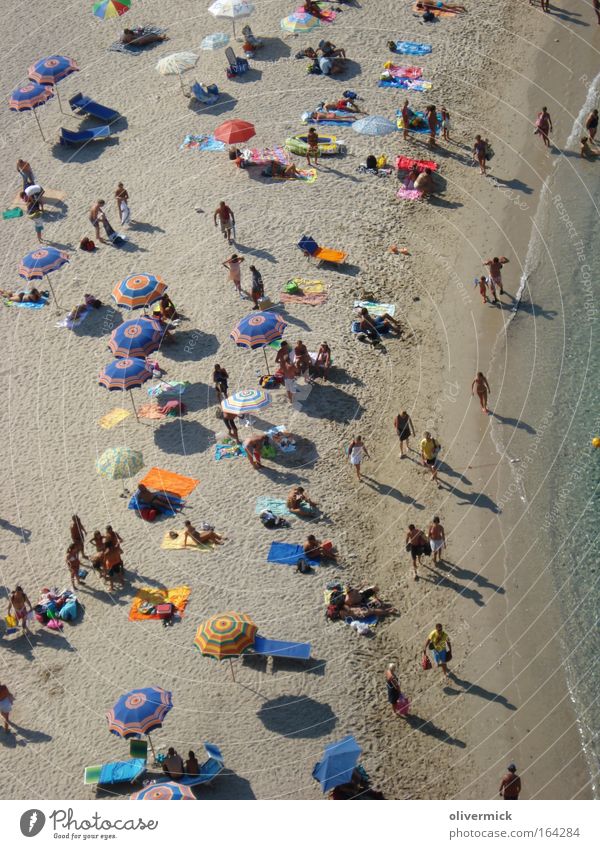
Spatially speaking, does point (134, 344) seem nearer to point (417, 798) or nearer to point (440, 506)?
point (440, 506)

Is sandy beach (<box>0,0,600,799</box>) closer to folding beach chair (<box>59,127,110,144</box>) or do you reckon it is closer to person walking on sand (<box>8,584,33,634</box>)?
folding beach chair (<box>59,127,110,144</box>)

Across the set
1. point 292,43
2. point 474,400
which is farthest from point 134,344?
point 292,43

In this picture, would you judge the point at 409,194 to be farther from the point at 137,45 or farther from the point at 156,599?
the point at 156,599

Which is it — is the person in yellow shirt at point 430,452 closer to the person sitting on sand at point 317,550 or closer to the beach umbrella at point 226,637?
the person sitting on sand at point 317,550

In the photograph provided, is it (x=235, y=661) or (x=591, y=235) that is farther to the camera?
(x=591, y=235)

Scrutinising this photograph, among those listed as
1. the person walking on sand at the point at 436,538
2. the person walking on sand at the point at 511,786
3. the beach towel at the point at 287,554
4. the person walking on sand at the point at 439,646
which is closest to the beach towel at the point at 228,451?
the beach towel at the point at 287,554
